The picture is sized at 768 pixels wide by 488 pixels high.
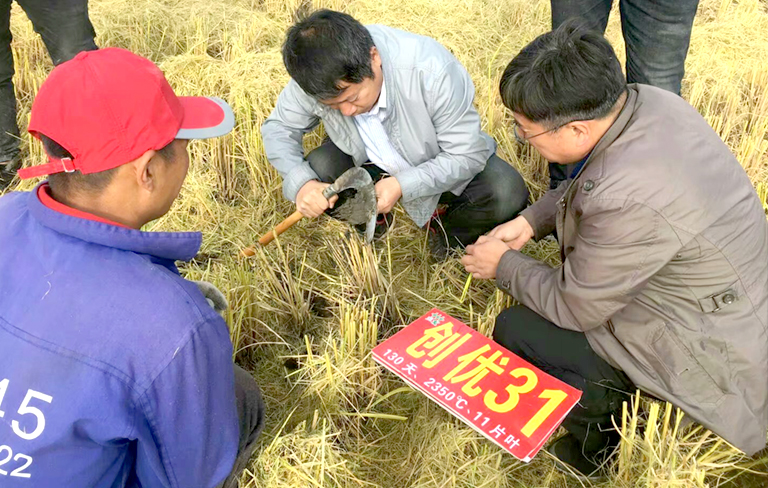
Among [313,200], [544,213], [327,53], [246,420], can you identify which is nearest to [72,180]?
[246,420]

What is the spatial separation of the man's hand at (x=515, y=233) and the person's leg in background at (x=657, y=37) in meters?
0.92

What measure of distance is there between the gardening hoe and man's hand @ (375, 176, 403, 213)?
1.6 inches

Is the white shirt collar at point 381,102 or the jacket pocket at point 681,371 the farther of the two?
the white shirt collar at point 381,102

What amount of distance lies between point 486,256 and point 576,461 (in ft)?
2.21

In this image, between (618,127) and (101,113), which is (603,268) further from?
(101,113)

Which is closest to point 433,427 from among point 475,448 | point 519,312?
point 475,448

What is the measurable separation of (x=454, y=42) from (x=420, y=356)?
8.42ft

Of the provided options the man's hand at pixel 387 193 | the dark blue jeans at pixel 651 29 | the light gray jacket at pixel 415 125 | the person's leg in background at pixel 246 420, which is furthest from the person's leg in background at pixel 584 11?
the person's leg in background at pixel 246 420

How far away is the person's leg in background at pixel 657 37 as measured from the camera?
209cm

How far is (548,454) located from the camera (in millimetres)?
1601

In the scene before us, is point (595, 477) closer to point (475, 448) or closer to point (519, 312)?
point (475, 448)

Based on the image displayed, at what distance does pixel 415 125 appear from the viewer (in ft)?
6.72

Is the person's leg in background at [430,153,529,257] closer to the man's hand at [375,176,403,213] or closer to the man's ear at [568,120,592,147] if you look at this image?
the man's hand at [375,176,403,213]

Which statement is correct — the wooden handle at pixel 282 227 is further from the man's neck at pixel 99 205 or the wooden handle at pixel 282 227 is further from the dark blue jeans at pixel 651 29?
the dark blue jeans at pixel 651 29
